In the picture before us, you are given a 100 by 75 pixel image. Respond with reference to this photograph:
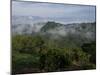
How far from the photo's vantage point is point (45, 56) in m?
2.33

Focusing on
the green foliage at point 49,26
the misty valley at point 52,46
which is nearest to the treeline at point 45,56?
the misty valley at point 52,46

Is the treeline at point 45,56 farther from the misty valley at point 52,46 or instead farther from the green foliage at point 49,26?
the green foliage at point 49,26

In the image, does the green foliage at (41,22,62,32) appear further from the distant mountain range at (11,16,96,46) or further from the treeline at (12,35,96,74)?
the treeline at (12,35,96,74)

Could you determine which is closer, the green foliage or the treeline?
the treeline

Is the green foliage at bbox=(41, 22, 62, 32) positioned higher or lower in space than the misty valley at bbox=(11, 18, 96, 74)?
higher

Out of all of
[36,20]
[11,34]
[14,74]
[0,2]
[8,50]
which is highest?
[0,2]

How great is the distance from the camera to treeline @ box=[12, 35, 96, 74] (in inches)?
87.9

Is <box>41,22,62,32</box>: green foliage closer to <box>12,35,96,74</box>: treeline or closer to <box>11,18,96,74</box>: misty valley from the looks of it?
<box>11,18,96,74</box>: misty valley

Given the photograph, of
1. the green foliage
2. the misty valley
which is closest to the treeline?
the misty valley

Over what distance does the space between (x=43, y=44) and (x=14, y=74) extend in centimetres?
48

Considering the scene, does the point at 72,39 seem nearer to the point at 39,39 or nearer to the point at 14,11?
the point at 39,39

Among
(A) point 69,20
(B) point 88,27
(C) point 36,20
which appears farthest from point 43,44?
(B) point 88,27

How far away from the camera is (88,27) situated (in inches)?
98.3

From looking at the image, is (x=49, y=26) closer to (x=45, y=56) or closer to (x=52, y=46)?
(x=52, y=46)
